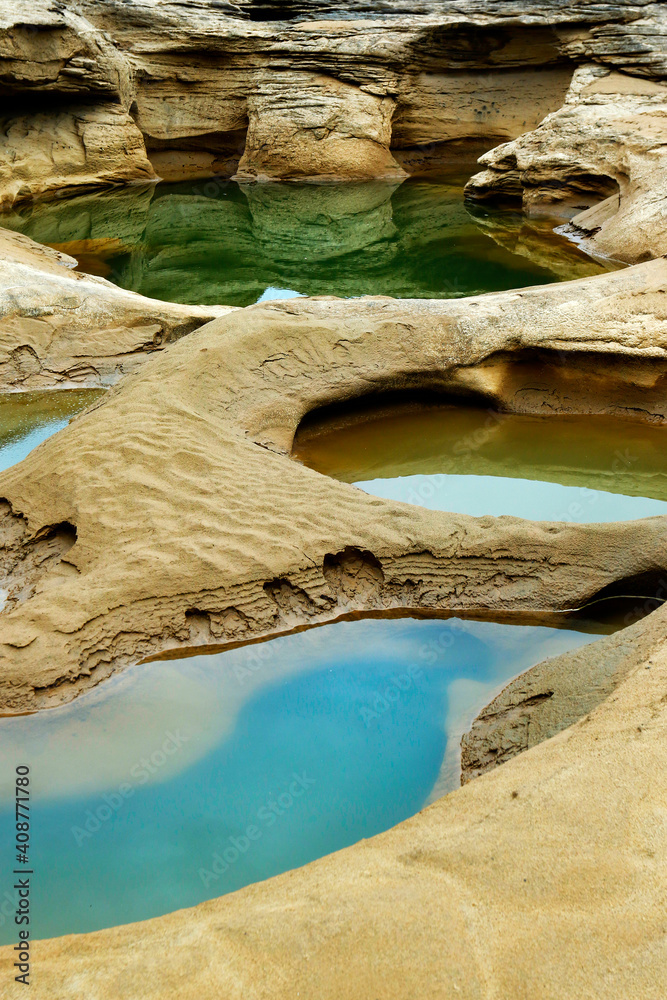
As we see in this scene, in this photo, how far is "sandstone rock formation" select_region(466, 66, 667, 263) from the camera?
1045 cm

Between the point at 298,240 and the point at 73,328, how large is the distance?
19.1 ft

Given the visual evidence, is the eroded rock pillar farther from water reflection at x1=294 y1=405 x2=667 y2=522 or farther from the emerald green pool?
water reflection at x1=294 y1=405 x2=667 y2=522

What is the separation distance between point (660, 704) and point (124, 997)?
175 centimetres

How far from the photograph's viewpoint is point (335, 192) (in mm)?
15523

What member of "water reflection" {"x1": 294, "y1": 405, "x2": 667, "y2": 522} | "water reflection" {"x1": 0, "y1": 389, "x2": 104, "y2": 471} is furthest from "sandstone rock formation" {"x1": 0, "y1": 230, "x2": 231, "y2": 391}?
"water reflection" {"x1": 294, "y1": 405, "x2": 667, "y2": 522}

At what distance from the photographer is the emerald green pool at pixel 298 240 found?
34.2 ft

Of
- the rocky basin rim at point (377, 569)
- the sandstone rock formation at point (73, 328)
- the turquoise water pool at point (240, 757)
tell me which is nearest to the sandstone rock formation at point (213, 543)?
the rocky basin rim at point (377, 569)

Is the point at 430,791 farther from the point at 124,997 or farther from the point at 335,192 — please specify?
the point at 335,192

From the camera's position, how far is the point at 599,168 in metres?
12.0

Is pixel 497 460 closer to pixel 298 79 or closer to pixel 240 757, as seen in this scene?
pixel 240 757

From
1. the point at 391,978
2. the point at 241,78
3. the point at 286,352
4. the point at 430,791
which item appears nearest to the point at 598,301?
the point at 286,352

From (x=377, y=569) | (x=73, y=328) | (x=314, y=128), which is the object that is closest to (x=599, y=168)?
(x=314, y=128)

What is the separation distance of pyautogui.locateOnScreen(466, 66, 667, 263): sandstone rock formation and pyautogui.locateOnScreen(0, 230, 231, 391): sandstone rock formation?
5532 millimetres

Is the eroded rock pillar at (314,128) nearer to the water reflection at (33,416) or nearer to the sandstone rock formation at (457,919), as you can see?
the water reflection at (33,416)
